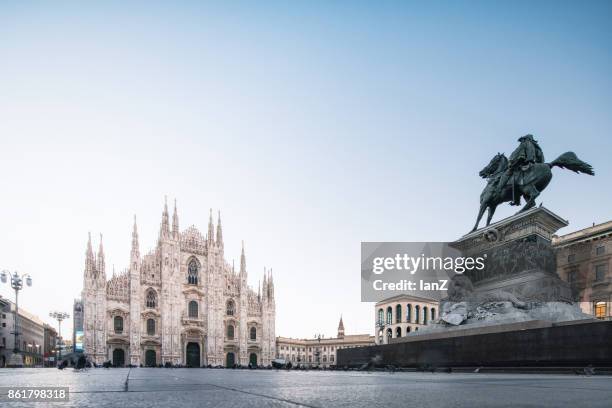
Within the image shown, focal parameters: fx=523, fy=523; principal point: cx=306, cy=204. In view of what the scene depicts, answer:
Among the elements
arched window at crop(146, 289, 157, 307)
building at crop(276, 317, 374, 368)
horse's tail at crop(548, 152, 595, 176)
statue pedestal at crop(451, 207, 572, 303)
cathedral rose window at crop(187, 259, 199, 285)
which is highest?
horse's tail at crop(548, 152, 595, 176)

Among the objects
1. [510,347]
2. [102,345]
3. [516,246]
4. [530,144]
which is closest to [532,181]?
[530,144]

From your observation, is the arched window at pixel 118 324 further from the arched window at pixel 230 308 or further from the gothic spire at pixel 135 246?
the arched window at pixel 230 308

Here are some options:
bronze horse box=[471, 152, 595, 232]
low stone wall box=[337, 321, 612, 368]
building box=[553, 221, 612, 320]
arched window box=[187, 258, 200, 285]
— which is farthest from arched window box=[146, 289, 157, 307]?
bronze horse box=[471, 152, 595, 232]

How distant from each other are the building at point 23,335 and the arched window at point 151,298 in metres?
21.6

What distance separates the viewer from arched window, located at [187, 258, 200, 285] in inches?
2379

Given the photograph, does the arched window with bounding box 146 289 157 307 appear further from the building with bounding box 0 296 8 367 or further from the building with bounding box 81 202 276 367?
the building with bounding box 0 296 8 367

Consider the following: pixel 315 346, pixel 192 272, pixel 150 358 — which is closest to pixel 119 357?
pixel 150 358

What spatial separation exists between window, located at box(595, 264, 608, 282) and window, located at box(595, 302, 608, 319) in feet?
5.41

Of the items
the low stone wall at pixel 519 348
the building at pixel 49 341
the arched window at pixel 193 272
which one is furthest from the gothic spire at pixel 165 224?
the building at pixel 49 341

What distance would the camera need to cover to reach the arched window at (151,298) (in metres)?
57.0

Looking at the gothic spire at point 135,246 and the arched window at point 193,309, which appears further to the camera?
the arched window at point 193,309

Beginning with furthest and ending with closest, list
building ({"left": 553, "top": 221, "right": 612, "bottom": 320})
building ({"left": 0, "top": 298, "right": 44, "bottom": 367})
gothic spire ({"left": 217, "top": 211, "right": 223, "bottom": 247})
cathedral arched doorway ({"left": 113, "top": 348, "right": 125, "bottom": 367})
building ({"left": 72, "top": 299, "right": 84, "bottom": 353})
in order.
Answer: building ({"left": 0, "top": 298, "right": 44, "bottom": 367}) < gothic spire ({"left": 217, "top": 211, "right": 223, "bottom": 247}) < cathedral arched doorway ({"left": 113, "top": 348, "right": 125, "bottom": 367}) < building ({"left": 72, "top": 299, "right": 84, "bottom": 353}) < building ({"left": 553, "top": 221, "right": 612, "bottom": 320})

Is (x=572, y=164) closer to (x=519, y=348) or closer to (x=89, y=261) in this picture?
(x=519, y=348)

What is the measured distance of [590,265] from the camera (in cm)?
3669
